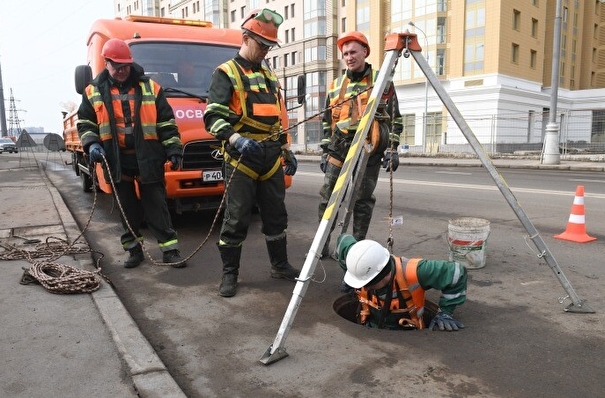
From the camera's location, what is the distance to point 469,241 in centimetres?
471

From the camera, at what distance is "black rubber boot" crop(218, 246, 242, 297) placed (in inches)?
165

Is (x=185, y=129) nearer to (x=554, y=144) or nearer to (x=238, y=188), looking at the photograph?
(x=238, y=188)

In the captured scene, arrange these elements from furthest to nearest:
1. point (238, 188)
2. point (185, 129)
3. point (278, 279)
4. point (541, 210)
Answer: point (541, 210), point (185, 129), point (278, 279), point (238, 188)

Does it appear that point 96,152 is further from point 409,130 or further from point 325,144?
point 409,130

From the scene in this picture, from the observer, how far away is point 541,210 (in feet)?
26.2

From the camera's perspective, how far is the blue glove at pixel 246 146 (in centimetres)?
374

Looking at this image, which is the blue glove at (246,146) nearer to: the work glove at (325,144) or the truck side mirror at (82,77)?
the work glove at (325,144)

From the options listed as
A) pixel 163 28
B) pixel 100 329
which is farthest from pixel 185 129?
pixel 100 329

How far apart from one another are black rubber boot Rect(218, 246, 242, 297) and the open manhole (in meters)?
0.90

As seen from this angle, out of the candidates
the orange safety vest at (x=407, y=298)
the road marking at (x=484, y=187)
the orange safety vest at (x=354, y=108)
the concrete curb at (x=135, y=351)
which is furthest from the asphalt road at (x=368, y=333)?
the road marking at (x=484, y=187)

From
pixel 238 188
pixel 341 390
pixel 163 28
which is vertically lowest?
pixel 341 390

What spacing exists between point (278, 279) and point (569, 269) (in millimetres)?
2824

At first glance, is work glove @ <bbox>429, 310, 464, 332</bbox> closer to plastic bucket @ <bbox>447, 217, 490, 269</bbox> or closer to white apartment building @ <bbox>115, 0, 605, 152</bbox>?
plastic bucket @ <bbox>447, 217, 490, 269</bbox>

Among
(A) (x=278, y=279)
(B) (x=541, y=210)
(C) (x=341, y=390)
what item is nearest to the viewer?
(C) (x=341, y=390)
